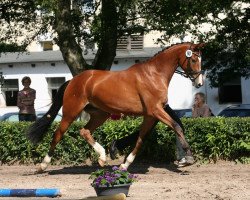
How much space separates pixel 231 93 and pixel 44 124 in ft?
83.7

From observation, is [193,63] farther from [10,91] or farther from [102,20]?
[10,91]

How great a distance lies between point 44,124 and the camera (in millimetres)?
13172

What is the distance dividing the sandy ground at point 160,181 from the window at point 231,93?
2398 centimetres

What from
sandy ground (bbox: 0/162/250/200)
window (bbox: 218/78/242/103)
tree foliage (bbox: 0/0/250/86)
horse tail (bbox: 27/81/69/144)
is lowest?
window (bbox: 218/78/242/103)

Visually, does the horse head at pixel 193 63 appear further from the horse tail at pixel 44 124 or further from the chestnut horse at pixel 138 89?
the horse tail at pixel 44 124

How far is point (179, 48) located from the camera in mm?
12000

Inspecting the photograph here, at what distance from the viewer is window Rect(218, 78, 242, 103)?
37156mm

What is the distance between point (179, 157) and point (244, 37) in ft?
43.7

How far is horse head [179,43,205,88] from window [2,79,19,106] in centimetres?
2907

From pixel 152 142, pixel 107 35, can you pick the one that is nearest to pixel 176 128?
pixel 152 142

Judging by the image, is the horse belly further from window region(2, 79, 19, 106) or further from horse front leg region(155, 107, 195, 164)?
window region(2, 79, 19, 106)

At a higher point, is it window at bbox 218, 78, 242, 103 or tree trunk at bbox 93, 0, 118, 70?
tree trunk at bbox 93, 0, 118, 70

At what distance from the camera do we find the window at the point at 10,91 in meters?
40.4

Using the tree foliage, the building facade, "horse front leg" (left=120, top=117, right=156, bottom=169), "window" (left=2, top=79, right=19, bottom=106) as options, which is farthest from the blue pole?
"window" (left=2, top=79, right=19, bottom=106)
